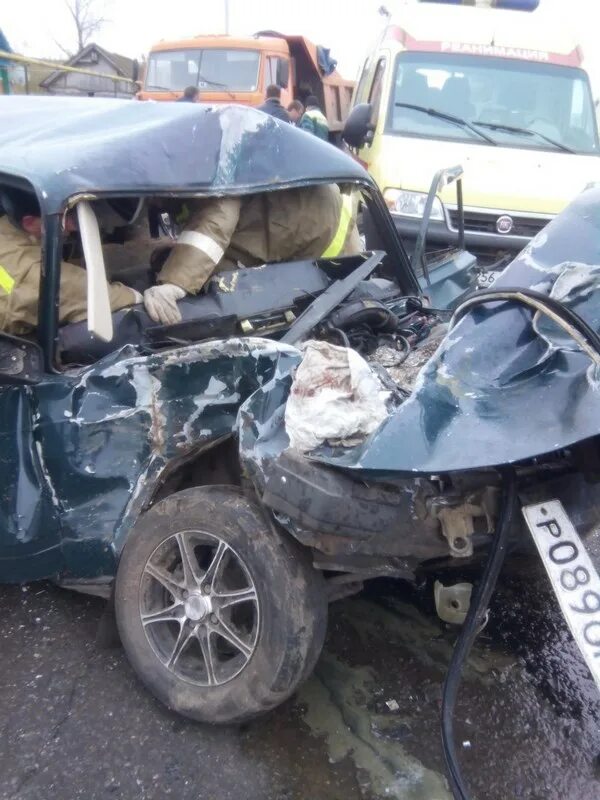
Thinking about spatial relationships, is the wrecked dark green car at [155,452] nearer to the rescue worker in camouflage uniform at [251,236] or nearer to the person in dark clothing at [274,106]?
the rescue worker in camouflage uniform at [251,236]

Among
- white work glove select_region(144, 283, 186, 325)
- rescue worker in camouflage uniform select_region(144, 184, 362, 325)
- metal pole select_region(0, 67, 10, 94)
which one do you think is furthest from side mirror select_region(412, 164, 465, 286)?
metal pole select_region(0, 67, 10, 94)

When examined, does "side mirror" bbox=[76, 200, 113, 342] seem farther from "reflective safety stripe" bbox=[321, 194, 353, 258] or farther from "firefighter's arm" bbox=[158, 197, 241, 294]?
"reflective safety stripe" bbox=[321, 194, 353, 258]

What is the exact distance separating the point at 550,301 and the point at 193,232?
147 cm

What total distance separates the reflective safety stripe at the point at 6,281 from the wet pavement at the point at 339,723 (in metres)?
1.33

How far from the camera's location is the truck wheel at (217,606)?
2242 millimetres

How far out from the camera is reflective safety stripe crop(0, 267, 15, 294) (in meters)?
2.60

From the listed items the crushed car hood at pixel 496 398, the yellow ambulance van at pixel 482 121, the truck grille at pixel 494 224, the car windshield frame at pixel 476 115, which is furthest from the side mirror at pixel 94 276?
the car windshield frame at pixel 476 115

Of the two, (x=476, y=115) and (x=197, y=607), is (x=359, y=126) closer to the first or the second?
(x=476, y=115)

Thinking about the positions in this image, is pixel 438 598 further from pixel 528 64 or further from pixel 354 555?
pixel 528 64

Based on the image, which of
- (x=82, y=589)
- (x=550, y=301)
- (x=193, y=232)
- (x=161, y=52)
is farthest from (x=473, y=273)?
(x=161, y=52)

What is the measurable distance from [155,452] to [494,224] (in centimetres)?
→ 406

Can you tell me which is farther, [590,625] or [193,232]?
[193,232]

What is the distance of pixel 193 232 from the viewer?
2.94 m

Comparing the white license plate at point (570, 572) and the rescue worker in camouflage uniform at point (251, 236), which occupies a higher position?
the rescue worker in camouflage uniform at point (251, 236)
